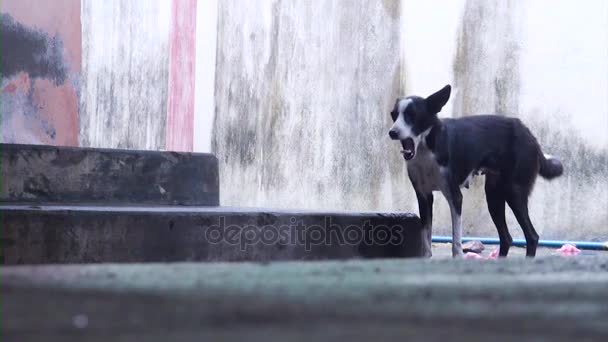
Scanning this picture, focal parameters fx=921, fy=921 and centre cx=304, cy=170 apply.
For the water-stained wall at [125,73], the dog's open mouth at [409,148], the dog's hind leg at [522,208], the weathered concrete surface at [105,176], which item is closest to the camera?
the weathered concrete surface at [105,176]

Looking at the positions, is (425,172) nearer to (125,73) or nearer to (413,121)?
(413,121)

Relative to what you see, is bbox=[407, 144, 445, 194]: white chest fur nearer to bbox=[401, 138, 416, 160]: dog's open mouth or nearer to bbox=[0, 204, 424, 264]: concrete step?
bbox=[401, 138, 416, 160]: dog's open mouth

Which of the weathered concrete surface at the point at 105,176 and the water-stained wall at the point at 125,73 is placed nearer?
the weathered concrete surface at the point at 105,176

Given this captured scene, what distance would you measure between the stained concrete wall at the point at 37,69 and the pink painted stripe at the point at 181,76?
4.62 ft

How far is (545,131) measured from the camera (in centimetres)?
802

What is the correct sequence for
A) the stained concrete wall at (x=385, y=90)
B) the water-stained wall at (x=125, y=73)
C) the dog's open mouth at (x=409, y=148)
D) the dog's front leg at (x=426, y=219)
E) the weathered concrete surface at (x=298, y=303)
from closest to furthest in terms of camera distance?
the weathered concrete surface at (x=298, y=303)
the dog's front leg at (x=426, y=219)
the dog's open mouth at (x=409, y=148)
the stained concrete wall at (x=385, y=90)
the water-stained wall at (x=125, y=73)

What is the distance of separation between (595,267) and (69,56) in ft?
25.0

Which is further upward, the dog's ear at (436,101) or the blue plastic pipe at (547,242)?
the dog's ear at (436,101)

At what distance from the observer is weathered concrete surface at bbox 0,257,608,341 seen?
1450 millimetres

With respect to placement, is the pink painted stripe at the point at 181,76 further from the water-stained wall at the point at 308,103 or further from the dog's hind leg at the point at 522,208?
the dog's hind leg at the point at 522,208

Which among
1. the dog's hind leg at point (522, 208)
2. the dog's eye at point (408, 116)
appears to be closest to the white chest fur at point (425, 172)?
the dog's eye at point (408, 116)

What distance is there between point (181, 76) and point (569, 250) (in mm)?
5399

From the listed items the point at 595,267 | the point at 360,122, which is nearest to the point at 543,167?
the point at 360,122

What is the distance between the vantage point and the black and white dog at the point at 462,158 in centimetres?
561
